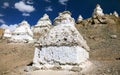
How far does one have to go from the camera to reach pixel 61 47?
776 inches

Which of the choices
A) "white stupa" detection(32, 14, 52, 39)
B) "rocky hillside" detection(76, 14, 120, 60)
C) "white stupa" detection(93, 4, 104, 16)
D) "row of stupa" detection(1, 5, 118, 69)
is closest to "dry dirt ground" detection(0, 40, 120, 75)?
"row of stupa" detection(1, 5, 118, 69)

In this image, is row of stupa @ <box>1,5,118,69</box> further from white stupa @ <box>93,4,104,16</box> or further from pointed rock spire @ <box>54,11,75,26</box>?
white stupa @ <box>93,4,104,16</box>

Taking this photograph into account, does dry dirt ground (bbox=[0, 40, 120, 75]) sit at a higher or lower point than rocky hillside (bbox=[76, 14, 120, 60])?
lower

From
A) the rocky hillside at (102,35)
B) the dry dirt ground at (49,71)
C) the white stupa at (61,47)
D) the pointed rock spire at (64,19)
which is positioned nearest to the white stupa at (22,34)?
the dry dirt ground at (49,71)

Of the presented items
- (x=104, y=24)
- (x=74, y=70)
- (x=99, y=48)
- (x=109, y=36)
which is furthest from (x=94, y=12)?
(x=74, y=70)

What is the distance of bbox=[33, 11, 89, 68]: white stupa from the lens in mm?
19172

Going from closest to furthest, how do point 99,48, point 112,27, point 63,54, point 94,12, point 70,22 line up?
point 63,54 → point 70,22 → point 99,48 → point 112,27 → point 94,12

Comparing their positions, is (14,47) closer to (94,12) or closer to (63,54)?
(63,54)

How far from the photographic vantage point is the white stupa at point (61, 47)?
62.9 feet

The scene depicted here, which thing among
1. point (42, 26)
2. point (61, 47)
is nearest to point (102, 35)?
point (42, 26)

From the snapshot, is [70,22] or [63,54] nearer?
[63,54]

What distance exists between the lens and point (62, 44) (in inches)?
776

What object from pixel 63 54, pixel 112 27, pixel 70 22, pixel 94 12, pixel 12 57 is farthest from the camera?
pixel 94 12

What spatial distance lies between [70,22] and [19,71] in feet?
20.1
